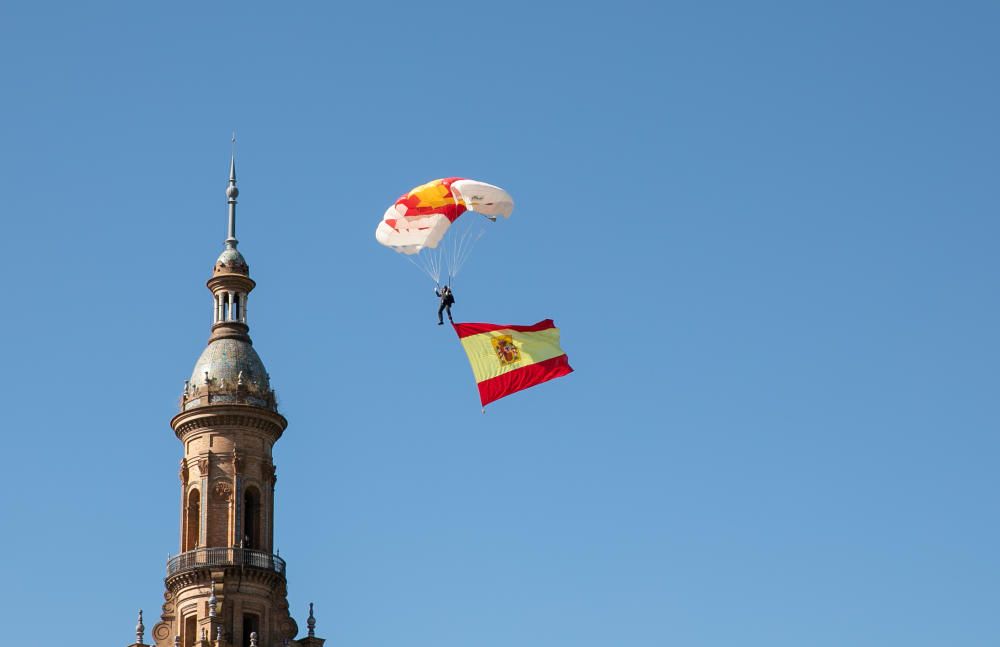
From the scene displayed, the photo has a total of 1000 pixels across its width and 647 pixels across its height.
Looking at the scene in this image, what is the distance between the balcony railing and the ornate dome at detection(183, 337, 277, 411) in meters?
7.26

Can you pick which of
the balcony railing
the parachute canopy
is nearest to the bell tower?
the balcony railing

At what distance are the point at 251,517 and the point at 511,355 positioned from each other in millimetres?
22957

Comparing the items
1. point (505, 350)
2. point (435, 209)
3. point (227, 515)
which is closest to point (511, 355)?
point (505, 350)

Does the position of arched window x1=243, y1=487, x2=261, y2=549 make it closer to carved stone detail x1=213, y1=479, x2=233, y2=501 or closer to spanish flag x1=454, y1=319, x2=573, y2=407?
carved stone detail x1=213, y1=479, x2=233, y2=501

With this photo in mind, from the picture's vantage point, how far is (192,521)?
146 m

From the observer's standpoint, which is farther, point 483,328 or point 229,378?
point 229,378

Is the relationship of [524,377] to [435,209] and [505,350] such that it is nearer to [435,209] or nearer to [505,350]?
[505,350]

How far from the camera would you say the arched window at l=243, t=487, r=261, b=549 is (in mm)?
145875

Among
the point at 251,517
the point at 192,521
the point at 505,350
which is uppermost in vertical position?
the point at 251,517

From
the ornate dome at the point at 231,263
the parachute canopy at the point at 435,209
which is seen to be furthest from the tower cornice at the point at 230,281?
the parachute canopy at the point at 435,209

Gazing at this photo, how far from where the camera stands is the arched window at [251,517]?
146 meters

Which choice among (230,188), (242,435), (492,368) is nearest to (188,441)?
(242,435)

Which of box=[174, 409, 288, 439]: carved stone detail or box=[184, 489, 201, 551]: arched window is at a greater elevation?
box=[174, 409, 288, 439]: carved stone detail

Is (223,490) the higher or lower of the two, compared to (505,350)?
higher
